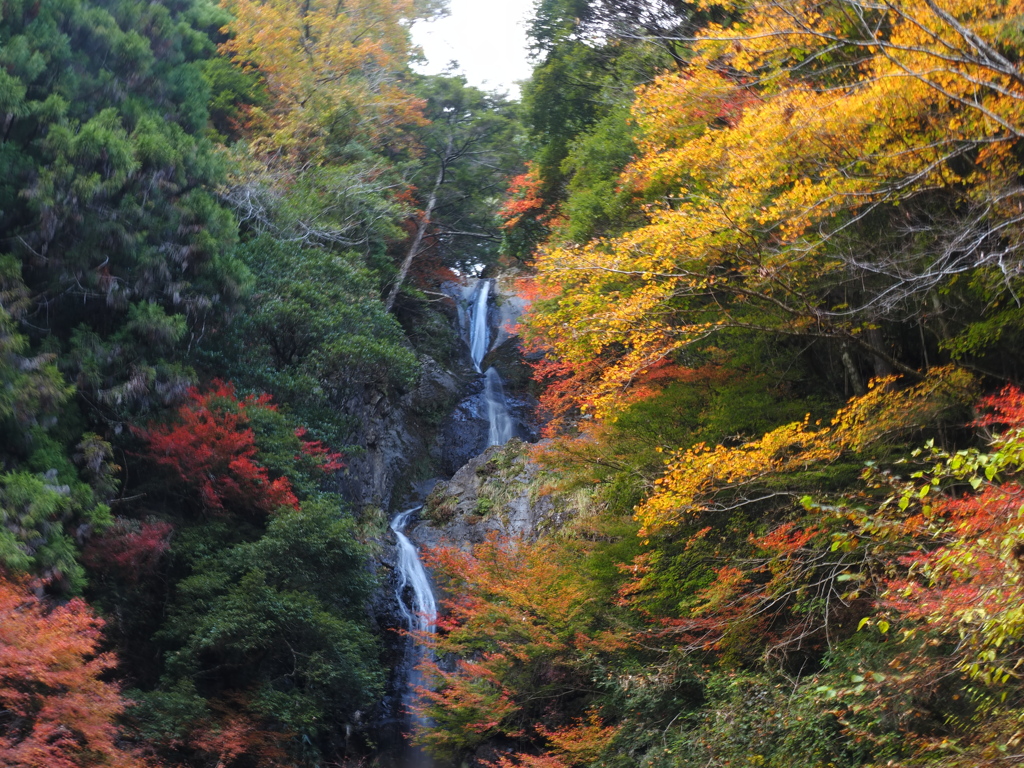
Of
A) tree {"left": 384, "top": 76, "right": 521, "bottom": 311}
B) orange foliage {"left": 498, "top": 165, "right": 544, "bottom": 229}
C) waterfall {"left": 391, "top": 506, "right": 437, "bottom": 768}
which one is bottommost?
waterfall {"left": 391, "top": 506, "right": 437, "bottom": 768}

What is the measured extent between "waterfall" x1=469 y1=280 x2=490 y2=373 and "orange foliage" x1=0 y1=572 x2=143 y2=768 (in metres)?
17.7

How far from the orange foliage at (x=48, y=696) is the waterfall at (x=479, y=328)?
58.1 ft

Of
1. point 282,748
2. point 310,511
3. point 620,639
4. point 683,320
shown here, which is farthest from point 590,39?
point 282,748

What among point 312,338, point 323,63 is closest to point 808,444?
point 312,338

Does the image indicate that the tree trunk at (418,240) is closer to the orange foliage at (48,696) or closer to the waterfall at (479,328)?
the waterfall at (479,328)

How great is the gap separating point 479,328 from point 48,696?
64.4 feet

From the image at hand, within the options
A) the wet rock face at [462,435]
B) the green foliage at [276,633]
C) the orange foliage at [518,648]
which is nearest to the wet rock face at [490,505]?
the orange foliage at [518,648]

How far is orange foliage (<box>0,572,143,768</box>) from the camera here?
6941mm

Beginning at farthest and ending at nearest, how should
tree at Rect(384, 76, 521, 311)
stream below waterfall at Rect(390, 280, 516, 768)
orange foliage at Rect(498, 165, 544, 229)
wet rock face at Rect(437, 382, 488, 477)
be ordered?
tree at Rect(384, 76, 521, 311), wet rock face at Rect(437, 382, 488, 477), orange foliage at Rect(498, 165, 544, 229), stream below waterfall at Rect(390, 280, 516, 768)

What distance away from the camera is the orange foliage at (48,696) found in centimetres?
694

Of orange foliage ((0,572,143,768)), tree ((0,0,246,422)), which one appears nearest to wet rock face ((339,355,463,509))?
tree ((0,0,246,422))

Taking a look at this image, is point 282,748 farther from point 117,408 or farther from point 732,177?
point 732,177

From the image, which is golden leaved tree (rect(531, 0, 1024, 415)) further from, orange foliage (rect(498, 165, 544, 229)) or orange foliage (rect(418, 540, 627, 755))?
orange foliage (rect(498, 165, 544, 229))

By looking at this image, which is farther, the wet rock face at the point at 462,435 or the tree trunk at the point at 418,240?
the wet rock face at the point at 462,435
